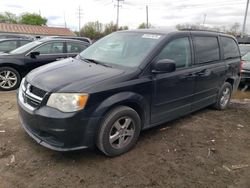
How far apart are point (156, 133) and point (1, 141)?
2.47 metres

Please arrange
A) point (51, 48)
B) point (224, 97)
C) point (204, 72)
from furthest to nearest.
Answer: point (51, 48) < point (224, 97) < point (204, 72)

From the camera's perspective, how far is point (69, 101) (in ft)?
10.2

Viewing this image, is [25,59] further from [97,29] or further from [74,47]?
[97,29]

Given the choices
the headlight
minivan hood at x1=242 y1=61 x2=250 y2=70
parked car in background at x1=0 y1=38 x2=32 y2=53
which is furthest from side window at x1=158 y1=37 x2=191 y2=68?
parked car in background at x1=0 y1=38 x2=32 y2=53

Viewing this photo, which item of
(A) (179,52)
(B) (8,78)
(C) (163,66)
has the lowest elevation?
(B) (8,78)

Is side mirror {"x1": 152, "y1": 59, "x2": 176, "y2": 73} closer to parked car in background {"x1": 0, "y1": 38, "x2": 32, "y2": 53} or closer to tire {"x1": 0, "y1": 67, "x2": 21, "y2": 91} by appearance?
tire {"x1": 0, "y1": 67, "x2": 21, "y2": 91}

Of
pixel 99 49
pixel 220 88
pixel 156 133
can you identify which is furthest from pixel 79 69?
pixel 220 88

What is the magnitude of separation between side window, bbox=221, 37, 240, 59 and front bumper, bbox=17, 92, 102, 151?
12.4 ft

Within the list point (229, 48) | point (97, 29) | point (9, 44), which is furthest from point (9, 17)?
point (229, 48)

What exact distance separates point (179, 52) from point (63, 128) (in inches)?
93.4

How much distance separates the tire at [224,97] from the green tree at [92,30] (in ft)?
180

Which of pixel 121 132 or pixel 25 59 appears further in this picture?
pixel 25 59

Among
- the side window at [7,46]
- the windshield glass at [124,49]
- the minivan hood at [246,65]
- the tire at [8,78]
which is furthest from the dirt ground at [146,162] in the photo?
the side window at [7,46]

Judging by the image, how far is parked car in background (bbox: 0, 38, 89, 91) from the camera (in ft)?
23.4
